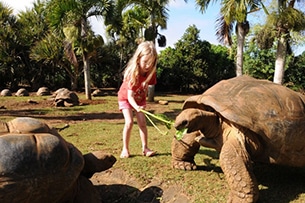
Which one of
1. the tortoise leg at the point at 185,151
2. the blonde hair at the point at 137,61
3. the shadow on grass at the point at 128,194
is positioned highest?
the blonde hair at the point at 137,61

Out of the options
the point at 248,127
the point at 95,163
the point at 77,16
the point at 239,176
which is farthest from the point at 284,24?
the point at 95,163

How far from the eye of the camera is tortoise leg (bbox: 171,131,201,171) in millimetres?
3535

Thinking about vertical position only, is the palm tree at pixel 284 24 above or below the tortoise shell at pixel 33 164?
above

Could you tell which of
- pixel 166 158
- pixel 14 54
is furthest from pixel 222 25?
pixel 14 54

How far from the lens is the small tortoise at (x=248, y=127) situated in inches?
107

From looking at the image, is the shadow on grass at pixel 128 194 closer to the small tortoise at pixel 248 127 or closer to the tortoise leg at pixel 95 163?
the tortoise leg at pixel 95 163

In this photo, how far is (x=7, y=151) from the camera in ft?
7.02

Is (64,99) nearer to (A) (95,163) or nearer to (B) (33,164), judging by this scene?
(A) (95,163)

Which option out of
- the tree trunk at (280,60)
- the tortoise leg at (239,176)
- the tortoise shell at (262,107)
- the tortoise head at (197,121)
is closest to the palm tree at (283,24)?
the tree trunk at (280,60)

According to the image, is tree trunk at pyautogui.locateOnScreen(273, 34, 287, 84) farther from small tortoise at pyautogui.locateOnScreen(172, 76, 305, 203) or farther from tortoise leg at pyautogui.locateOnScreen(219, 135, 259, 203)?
tortoise leg at pyautogui.locateOnScreen(219, 135, 259, 203)

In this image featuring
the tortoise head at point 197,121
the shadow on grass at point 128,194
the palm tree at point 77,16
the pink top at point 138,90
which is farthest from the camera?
the palm tree at point 77,16

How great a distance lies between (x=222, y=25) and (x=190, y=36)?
3.61 meters

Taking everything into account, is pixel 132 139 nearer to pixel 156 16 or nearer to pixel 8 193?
pixel 8 193

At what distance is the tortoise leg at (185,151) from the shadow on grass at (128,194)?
528mm
